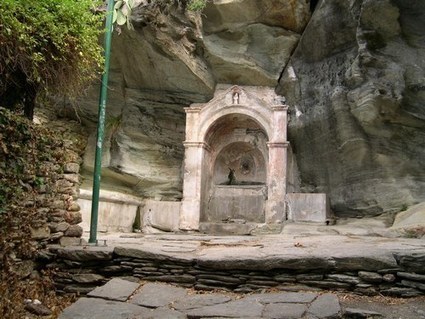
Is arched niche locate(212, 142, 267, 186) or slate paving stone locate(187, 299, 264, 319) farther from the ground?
arched niche locate(212, 142, 267, 186)

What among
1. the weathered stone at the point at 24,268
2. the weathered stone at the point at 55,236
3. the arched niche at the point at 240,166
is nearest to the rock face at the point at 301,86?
the arched niche at the point at 240,166

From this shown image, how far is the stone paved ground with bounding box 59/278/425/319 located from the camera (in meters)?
3.34

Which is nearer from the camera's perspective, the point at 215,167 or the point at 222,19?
the point at 222,19

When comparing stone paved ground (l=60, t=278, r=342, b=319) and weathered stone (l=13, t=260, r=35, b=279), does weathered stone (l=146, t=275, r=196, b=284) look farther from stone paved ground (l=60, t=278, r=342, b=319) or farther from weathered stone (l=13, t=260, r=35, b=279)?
weathered stone (l=13, t=260, r=35, b=279)

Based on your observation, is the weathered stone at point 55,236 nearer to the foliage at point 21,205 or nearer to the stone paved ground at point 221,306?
the foliage at point 21,205

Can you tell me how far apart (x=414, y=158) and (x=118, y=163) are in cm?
816

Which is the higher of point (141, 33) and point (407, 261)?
point (141, 33)

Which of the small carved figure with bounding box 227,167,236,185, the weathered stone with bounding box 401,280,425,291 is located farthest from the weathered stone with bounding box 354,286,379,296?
the small carved figure with bounding box 227,167,236,185

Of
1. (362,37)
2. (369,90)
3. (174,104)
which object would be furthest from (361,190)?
(174,104)

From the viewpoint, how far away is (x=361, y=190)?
35.0ft

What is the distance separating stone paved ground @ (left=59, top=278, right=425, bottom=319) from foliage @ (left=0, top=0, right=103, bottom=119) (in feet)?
9.17

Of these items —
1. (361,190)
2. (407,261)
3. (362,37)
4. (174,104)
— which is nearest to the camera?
(407,261)

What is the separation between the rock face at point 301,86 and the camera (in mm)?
9633

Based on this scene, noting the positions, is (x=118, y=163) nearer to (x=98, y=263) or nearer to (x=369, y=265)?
(x=98, y=263)
